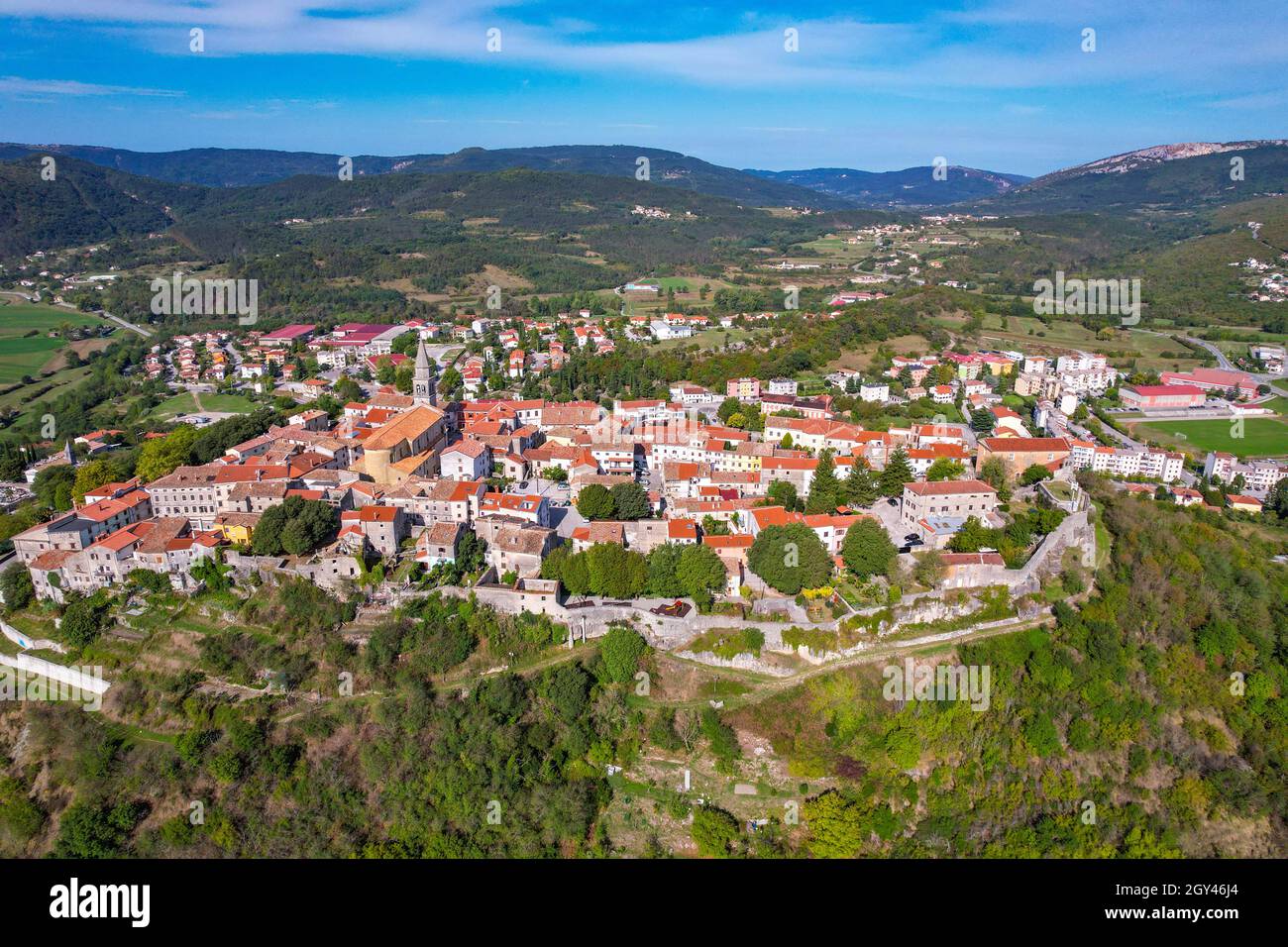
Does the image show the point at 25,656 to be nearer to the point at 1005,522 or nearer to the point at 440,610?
the point at 440,610

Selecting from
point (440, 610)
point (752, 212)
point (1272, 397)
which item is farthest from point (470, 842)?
point (752, 212)

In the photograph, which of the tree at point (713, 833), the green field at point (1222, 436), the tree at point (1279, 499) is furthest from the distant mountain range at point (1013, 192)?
the tree at point (713, 833)

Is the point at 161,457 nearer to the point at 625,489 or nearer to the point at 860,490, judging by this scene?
the point at 625,489

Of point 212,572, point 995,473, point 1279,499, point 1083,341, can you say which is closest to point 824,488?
point 995,473

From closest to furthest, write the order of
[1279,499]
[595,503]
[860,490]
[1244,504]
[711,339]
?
[595,503]
[860,490]
[1279,499]
[1244,504]
[711,339]

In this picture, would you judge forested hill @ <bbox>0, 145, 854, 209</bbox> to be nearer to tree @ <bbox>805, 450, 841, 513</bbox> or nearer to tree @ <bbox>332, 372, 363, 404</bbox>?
tree @ <bbox>332, 372, 363, 404</bbox>

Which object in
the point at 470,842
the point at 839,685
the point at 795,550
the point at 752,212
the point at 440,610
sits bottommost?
the point at 470,842

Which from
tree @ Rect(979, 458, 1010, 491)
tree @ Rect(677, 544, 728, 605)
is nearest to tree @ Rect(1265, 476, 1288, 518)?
tree @ Rect(979, 458, 1010, 491)
